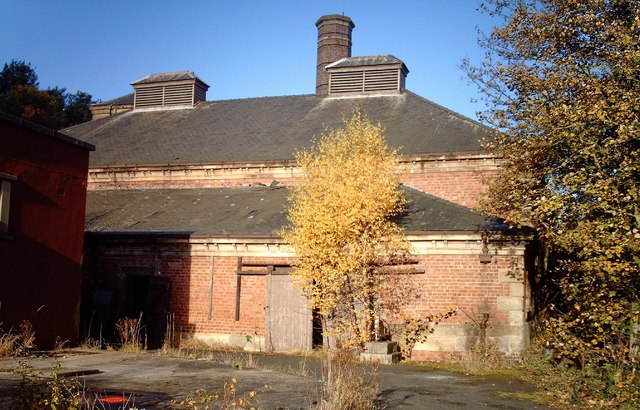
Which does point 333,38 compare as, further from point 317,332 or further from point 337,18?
point 317,332

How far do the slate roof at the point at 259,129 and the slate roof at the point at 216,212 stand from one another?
150 cm

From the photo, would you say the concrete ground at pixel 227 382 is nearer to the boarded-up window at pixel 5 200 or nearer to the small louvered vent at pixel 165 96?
the boarded-up window at pixel 5 200

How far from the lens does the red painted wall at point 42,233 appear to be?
44.2 ft

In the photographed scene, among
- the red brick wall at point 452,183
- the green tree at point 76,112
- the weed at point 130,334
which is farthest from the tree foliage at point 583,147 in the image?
the green tree at point 76,112

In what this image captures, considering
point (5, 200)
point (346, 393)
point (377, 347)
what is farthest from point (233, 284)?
point (346, 393)

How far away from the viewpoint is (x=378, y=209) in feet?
52.8

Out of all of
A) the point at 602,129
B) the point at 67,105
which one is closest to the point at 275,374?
the point at 602,129

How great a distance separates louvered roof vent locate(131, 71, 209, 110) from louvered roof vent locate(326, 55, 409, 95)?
6.87 metres

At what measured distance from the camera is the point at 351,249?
1596cm

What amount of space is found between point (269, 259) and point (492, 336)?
20.6 feet

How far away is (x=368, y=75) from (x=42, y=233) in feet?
51.3

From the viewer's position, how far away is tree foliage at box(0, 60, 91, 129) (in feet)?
145

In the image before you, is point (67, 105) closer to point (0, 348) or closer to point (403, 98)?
point (403, 98)

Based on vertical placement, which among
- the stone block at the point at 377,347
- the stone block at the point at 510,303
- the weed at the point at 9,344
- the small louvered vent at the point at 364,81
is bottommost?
the stone block at the point at 377,347
